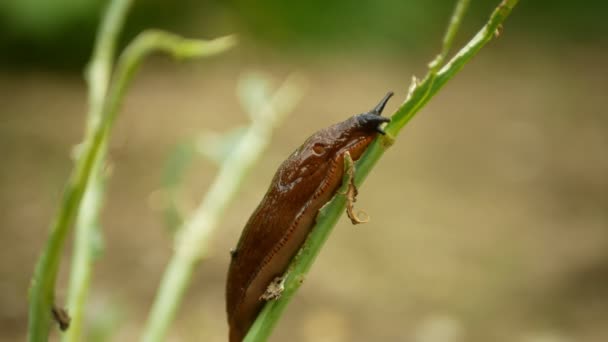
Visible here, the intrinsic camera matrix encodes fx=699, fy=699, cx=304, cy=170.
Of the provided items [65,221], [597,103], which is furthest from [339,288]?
[597,103]

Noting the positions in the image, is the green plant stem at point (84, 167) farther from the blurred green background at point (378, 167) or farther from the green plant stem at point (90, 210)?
the blurred green background at point (378, 167)

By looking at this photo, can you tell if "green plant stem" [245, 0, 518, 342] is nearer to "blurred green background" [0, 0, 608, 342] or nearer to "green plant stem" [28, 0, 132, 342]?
"green plant stem" [28, 0, 132, 342]

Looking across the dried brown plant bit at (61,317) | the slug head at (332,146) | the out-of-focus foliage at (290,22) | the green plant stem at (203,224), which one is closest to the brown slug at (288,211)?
the slug head at (332,146)

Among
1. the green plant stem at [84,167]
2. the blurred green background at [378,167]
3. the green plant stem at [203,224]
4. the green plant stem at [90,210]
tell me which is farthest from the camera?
the blurred green background at [378,167]

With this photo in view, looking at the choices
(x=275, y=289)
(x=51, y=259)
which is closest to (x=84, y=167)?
(x=51, y=259)

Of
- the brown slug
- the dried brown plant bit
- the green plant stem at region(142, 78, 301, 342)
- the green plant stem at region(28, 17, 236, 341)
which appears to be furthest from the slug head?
the green plant stem at region(142, 78, 301, 342)

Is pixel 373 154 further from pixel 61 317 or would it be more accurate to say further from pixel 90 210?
pixel 90 210
